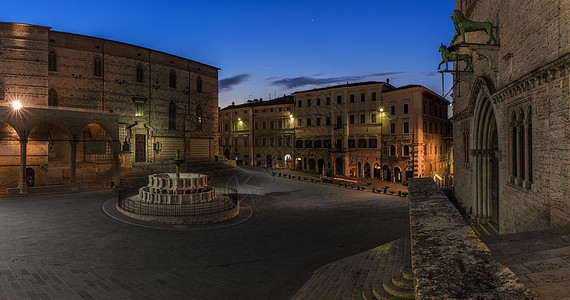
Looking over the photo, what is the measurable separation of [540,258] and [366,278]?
3.82m

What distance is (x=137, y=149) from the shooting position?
1367 inches

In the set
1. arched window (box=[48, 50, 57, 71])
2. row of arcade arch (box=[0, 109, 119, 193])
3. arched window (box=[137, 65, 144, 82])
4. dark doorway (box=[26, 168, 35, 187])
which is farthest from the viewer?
arched window (box=[137, 65, 144, 82])

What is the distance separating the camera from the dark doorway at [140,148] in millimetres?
34625

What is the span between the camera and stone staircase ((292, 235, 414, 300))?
224 inches

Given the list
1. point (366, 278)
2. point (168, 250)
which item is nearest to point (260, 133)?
point (168, 250)

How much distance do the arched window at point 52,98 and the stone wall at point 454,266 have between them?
3406 cm

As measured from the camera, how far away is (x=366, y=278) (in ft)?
25.2

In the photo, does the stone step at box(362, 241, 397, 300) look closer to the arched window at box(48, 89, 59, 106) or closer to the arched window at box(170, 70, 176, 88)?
the arched window at box(48, 89, 59, 106)

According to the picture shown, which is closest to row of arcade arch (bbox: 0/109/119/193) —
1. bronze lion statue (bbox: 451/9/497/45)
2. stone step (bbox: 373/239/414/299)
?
stone step (bbox: 373/239/414/299)

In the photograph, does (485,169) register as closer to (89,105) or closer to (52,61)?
(89,105)

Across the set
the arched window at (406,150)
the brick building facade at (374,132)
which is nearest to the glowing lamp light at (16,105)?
the brick building facade at (374,132)

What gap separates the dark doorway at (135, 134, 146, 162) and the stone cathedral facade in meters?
31.6

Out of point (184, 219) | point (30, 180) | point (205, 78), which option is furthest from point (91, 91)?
point (184, 219)

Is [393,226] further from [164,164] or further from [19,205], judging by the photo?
[164,164]
